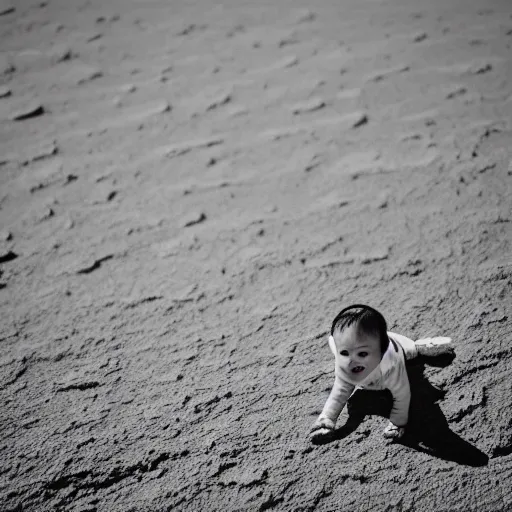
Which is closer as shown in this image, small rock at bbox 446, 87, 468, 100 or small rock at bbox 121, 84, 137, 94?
small rock at bbox 446, 87, 468, 100

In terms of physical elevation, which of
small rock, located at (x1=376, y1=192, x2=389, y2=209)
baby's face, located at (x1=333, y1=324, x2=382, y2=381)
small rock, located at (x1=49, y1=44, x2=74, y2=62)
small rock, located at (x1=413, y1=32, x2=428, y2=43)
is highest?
small rock, located at (x1=49, y1=44, x2=74, y2=62)

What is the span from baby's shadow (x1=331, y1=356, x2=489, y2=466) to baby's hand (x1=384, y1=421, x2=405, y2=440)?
17mm

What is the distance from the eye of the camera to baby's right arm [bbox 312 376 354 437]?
1.31 metres

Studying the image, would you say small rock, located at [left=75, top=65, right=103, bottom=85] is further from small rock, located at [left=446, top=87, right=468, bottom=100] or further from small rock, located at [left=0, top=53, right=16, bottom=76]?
small rock, located at [left=446, top=87, right=468, bottom=100]

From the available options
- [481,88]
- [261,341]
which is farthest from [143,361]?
[481,88]

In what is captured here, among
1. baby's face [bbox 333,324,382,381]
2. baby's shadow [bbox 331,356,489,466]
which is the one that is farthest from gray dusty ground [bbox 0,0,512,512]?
baby's face [bbox 333,324,382,381]

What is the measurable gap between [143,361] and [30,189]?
49.7 inches

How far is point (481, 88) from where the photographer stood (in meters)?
2.72

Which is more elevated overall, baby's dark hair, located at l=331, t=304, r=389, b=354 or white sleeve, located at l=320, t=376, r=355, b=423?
baby's dark hair, located at l=331, t=304, r=389, b=354

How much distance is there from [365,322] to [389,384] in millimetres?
205

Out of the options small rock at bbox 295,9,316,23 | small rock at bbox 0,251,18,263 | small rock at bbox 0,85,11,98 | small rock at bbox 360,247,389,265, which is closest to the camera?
small rock at bbox 360,247,389,265

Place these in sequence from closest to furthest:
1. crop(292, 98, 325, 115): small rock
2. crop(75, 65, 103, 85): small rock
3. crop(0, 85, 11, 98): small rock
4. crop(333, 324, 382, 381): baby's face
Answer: crop(333, 324, 382, 381): baby's face, crop(292, 98, 325, 115): small rock, crop(0, 85, 11, 98): small rock, crop(75, 65, 103, 85): small rock

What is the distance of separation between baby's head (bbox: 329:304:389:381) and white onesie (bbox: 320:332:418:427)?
0.13ft

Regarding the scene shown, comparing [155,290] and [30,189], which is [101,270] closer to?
[155,290]
